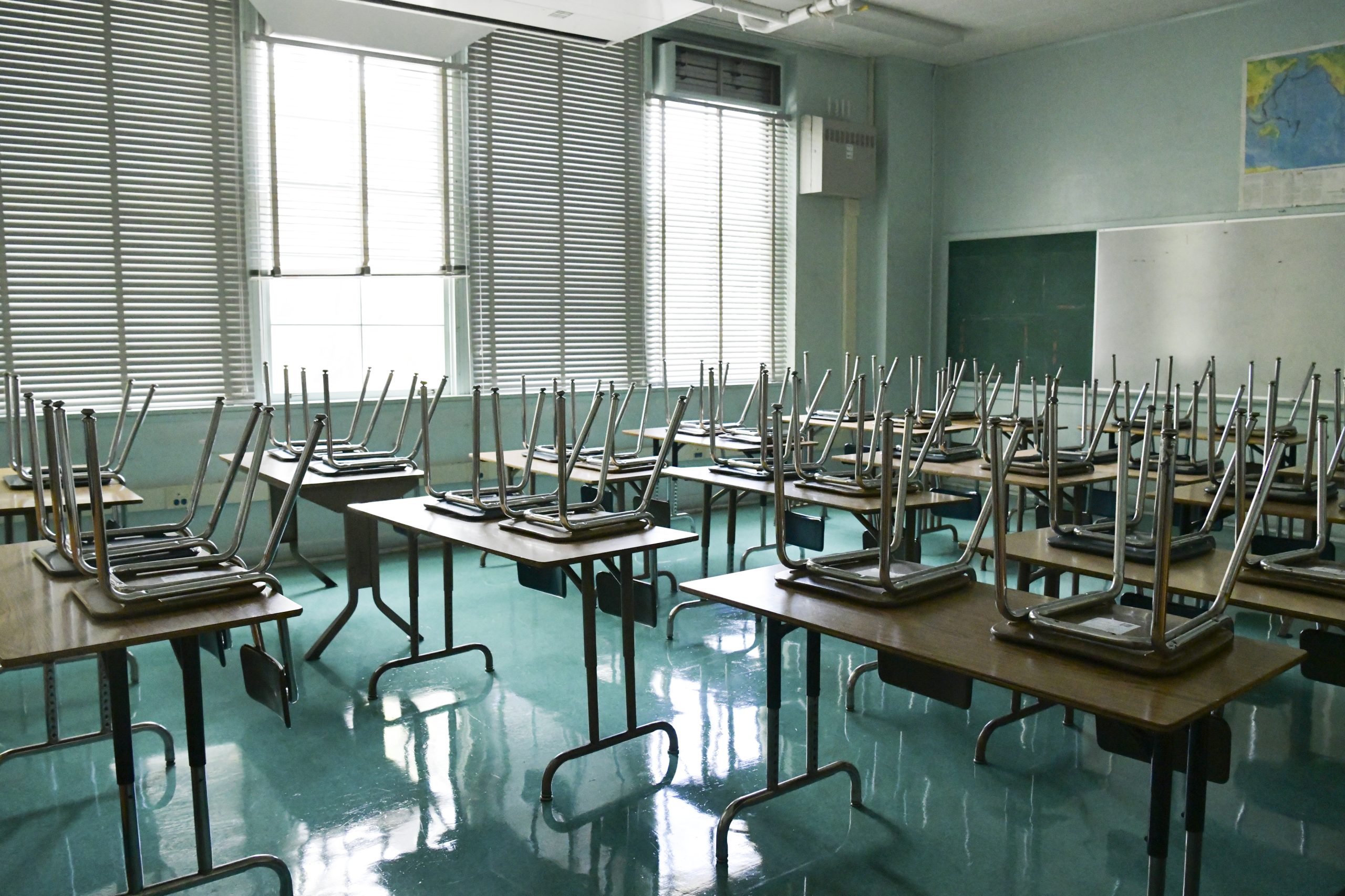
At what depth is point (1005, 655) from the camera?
1671 mm

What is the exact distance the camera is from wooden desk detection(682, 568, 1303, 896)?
4.81 ft

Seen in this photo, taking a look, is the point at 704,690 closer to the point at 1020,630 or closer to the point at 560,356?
the point at 1020,630

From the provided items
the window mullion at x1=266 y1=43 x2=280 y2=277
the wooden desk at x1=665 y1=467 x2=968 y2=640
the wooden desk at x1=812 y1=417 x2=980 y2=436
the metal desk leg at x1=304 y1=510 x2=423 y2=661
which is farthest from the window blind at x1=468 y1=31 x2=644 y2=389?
the metal desk leg at x1=304 y1=510 x2=423 y2=661

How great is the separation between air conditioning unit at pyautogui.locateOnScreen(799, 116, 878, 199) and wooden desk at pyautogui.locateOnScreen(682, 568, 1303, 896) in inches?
206

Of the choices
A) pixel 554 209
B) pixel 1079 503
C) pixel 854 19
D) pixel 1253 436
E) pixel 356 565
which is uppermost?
pixel 854 19

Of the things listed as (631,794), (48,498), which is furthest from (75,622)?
(48,498)

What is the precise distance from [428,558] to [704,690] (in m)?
2.46

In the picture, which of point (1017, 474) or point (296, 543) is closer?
point (1017, 474)

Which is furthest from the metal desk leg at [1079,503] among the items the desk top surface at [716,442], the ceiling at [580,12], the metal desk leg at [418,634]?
the ceiling at [580,12]

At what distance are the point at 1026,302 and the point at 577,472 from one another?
4273 millimetres

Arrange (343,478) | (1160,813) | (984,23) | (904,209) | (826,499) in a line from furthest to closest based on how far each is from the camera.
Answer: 1. (904,209)
2. (984,23)
3. (343,478)
4. (826,499)
5. (1160,813)

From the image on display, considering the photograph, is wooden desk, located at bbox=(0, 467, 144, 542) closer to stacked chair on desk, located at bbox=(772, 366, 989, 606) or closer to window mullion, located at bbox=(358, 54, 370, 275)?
stacked chair on desk, located at bbox=(772, 366, 989, 606)

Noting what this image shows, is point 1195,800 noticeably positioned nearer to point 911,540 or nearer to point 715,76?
point 911,540

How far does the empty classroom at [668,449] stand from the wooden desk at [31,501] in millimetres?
24
